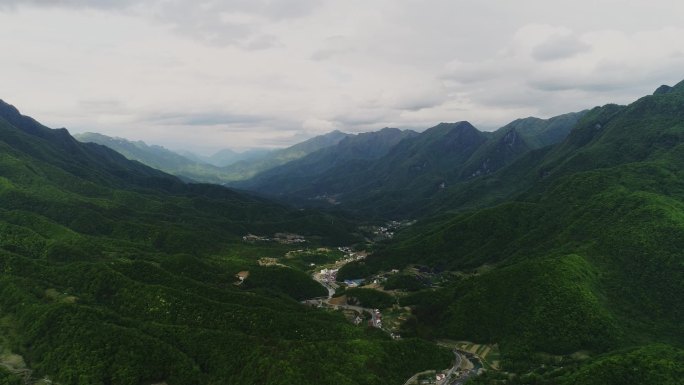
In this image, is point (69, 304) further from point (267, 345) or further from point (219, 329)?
point (267, 345)

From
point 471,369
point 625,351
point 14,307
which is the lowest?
point 471,369

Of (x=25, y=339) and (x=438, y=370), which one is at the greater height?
(x=25, y=339)

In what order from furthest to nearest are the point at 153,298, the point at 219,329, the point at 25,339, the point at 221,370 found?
the point at 153,298 < the point at 219,329 < the point at 25,339 < the point at 221,370

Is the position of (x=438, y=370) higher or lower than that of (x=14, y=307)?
lower

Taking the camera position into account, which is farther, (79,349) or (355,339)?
(355,339)

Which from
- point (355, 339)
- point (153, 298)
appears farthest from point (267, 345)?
point (153, 298)

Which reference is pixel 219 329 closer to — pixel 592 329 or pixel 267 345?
pixel 267 345

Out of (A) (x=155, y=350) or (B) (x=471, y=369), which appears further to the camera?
(B) (x=471, y=369)

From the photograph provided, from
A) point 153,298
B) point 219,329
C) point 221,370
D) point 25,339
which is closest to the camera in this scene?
point 221,370

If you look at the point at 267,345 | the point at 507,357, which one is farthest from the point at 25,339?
Answer: the point at 507,357
